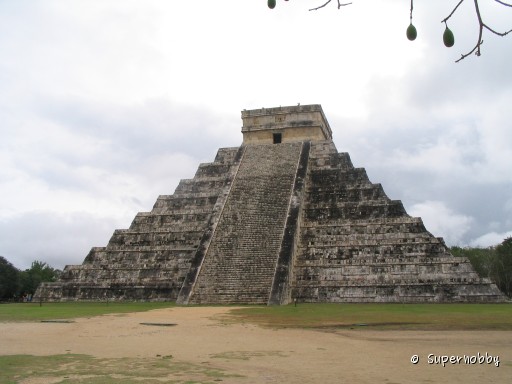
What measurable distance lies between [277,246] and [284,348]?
11.1 metres

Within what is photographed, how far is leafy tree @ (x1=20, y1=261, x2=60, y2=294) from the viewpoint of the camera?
41375 millimetres

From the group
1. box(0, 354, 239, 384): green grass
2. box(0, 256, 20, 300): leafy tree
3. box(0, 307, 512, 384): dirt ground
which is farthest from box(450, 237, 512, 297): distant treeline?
box(0, 256, 20, 300): leafy tree

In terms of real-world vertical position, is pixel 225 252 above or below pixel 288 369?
above

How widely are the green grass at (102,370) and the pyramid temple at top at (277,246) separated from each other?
10102 millimetres

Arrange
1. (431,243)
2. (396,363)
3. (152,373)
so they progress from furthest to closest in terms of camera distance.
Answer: (431,243), (396,363), (152,373)

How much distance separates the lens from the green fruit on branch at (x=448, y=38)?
2459 millimetres

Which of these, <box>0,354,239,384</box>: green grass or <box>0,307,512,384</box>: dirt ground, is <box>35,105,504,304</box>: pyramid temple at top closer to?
<box>0,307,512,384</box>: dirt ground

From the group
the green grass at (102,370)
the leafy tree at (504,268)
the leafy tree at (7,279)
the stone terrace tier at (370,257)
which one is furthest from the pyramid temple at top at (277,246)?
the leafy tree at (7,279)

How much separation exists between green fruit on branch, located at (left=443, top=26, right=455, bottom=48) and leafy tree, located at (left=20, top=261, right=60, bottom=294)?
134 ft

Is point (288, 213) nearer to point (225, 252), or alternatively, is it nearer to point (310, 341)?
point (225, 252)

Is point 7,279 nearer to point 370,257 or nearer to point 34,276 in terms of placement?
point 34,276

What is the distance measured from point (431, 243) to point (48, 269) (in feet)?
140

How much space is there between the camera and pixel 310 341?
26.7 ft

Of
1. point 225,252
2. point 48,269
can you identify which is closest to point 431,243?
point 225,252
